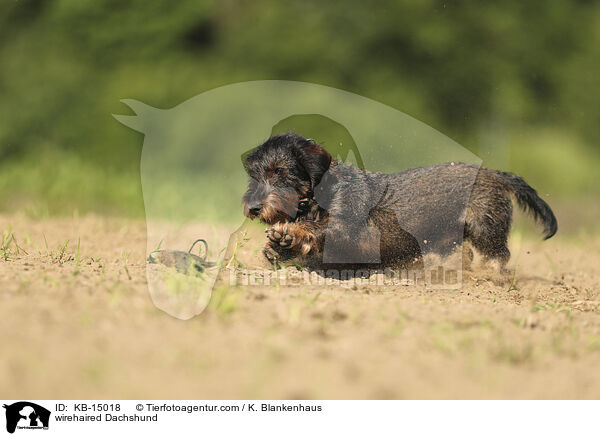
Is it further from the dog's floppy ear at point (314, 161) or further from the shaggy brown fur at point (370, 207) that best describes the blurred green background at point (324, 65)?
the dog's floppy ear at point (314, 161)

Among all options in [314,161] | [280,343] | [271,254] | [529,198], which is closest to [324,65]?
[529,198]

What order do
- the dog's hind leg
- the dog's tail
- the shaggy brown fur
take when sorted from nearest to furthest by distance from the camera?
the shaggy brown fur → the dog's hind leg → the dog's tail

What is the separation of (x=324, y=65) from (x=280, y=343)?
41.3ft

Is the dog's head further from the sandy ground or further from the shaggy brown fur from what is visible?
the sandy ground

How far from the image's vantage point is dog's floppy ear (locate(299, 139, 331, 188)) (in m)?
5.02

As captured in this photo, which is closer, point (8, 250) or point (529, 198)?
point (8, 250)

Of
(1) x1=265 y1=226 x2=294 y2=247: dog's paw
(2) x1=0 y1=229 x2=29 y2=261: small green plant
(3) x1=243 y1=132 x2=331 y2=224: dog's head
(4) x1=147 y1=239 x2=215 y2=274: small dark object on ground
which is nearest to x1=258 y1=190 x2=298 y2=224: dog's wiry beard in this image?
(3) x1=243 y1=132 x2=331 y2=224: dog's head

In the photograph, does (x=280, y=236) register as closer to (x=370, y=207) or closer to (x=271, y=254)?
(x=271, y=254)

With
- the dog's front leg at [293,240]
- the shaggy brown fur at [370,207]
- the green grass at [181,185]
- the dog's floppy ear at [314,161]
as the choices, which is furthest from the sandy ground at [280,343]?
the green grass at [181,185]

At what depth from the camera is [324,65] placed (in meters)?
14.7

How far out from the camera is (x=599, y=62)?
51.0 ft
